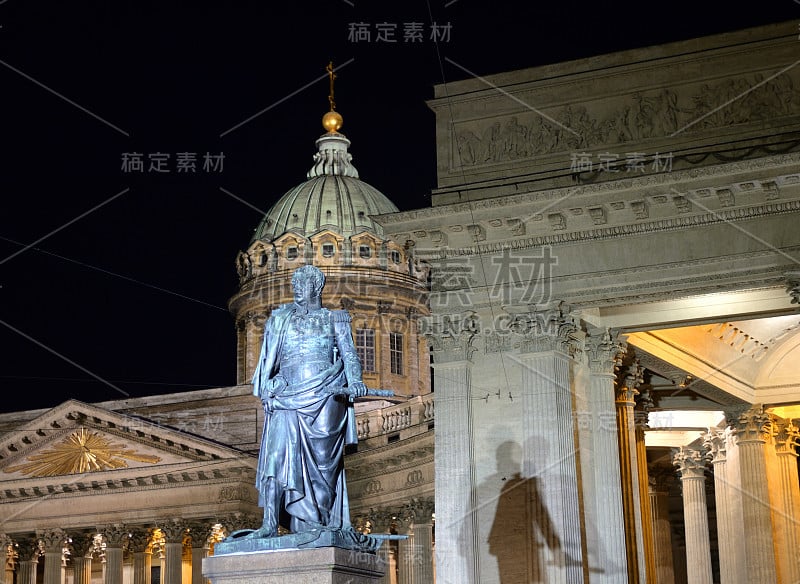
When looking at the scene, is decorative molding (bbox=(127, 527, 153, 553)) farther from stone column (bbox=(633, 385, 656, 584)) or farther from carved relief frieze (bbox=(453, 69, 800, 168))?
carved relief frieze (bbox=(453, 69, 800, 168))

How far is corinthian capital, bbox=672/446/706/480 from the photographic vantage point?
32344 millimetres

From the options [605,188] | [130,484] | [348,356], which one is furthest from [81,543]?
[348,356]

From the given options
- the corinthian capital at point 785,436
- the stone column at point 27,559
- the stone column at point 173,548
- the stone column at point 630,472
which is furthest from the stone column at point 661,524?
the stone column at point 27,559

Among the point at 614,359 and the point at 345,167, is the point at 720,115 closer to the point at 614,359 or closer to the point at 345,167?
the point at 614,359

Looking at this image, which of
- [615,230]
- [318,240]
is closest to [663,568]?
[615,230]

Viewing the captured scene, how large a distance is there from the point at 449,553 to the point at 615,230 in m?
6.11

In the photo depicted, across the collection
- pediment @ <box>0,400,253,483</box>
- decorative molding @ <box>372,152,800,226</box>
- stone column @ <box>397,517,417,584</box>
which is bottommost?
stone column @ <box>397,517,417,584</box>

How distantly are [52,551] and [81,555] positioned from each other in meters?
1.09

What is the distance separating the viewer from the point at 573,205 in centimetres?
2364

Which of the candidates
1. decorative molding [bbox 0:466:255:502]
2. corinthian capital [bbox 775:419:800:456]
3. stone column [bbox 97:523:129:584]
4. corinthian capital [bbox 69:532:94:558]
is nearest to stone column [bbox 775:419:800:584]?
corinthian capital [bbox 775:419:800:456]

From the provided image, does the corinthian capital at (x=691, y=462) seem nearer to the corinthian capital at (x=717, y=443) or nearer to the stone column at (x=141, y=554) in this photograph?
the corinthian capital at (x=717, y=443)

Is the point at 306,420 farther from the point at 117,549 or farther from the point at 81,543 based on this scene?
the point at 81,543

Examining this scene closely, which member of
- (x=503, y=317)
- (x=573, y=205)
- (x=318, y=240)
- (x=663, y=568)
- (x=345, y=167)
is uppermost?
(x=345, y=167)

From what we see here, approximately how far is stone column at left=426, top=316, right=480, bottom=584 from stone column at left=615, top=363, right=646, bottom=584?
109 inches
